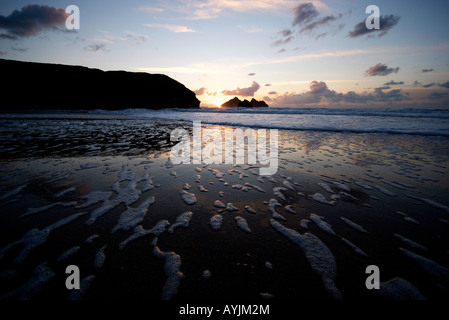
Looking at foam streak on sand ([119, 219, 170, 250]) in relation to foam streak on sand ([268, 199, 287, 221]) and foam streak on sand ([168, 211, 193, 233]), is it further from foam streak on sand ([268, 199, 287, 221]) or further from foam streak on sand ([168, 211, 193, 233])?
foam streak on sand ([268, 199, 287, 221])

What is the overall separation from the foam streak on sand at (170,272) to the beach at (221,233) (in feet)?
0.04

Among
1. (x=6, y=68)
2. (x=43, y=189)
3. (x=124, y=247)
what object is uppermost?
(x=6, y=68)

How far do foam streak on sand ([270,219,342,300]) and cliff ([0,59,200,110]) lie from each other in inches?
2755

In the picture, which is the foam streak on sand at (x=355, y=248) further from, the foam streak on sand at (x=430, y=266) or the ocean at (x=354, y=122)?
the ocean at (x=354, y=122)

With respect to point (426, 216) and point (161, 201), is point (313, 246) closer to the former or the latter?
point (426, 216)

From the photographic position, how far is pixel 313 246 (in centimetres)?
218

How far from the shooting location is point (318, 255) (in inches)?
80.6

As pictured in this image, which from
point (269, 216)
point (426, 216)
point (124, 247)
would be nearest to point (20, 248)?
point (124, 247)

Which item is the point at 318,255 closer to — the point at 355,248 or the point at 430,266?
the point at 355,248

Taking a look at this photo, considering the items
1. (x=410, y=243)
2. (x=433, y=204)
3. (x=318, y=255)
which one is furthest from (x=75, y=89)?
(x=433, y=204)

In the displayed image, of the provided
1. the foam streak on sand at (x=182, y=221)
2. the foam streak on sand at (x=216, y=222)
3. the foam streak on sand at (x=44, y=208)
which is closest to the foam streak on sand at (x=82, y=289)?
the foam streak on sand at (x=182, y=221)

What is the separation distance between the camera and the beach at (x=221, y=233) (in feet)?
5.42

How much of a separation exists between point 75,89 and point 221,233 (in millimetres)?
84902

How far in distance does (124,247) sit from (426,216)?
434 cm
